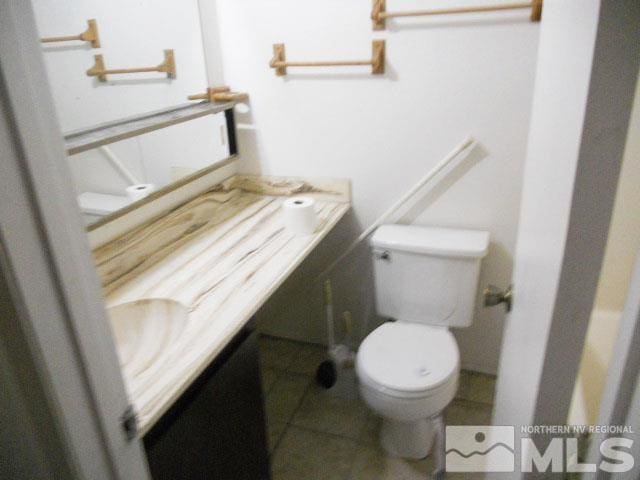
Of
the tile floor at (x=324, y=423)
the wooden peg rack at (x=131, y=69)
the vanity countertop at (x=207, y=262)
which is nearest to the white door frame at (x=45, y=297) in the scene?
the vanity countertop at (x=207, y=262)

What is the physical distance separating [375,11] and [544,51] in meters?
0.99

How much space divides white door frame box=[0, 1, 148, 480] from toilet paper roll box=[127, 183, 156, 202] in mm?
1164

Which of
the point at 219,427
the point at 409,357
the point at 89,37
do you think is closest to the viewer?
the point at 219,427

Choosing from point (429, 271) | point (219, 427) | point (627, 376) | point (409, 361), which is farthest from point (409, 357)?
point (627, 376)

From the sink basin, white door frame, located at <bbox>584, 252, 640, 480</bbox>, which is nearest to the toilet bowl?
the sink basin

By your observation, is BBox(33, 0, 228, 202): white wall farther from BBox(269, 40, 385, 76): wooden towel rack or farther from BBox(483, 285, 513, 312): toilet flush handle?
BBox(483, 285, 513, 312): toilet flush handle

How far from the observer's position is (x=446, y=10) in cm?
163

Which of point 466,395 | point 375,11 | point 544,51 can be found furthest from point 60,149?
point 466,395

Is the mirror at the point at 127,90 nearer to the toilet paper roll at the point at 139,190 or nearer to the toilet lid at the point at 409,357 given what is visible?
the toilet paper roll at the point at 139,190

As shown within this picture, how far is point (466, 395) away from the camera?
208 centimetres

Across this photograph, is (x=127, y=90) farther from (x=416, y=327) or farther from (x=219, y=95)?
(x=416, y=327)

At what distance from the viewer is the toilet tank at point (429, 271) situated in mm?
1782

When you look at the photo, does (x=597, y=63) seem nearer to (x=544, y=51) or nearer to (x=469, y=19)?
(x=544, y=51)

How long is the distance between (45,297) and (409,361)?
55.1 inches
